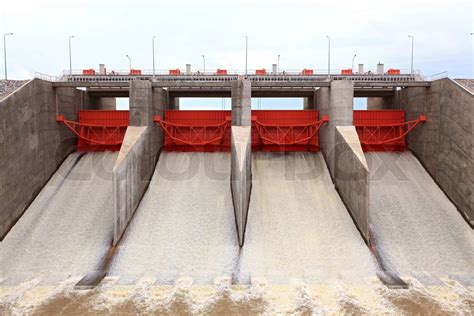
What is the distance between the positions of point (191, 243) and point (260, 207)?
16.4ft

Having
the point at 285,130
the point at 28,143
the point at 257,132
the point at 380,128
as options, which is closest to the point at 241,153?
the point at 257,132

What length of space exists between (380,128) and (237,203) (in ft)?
48.3

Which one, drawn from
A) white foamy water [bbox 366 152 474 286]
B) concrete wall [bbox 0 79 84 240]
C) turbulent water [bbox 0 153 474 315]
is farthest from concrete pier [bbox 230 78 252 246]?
concrete wall [bbox 0 79 84 240]

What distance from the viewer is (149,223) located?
790 inches

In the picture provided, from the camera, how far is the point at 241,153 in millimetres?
20094

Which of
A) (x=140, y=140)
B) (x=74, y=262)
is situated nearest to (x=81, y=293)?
(x=74, y=262)

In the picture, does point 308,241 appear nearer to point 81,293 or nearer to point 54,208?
point 81,293

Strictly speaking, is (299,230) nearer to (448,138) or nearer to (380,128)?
(448,138)

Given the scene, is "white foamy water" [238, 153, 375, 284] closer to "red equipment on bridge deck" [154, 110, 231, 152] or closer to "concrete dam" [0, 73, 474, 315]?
"concrete dam" [0, 73, 474, 315]

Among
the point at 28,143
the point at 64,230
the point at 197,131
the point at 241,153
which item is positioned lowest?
the point at 64,230

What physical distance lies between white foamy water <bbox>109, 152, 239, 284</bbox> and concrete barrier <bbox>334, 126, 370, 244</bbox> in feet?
23.5

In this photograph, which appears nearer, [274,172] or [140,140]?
[140,140]

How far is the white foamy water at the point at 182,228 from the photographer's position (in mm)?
16906

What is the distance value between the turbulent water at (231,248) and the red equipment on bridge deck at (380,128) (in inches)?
86.9
